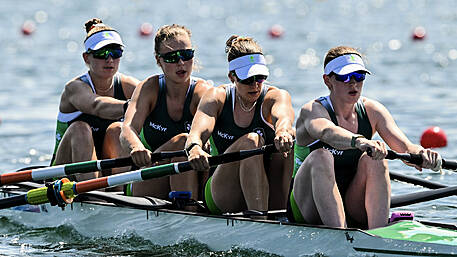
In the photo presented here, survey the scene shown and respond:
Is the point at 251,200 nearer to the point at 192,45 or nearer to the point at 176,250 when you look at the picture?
the point at 176,250

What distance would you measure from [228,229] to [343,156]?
3.40 ft

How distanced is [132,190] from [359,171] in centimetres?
223

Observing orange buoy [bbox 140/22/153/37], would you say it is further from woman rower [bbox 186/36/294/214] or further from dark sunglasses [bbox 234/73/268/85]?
dark sunglasses [bbox 234/73/268/85]

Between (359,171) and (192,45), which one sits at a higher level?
(192,45)

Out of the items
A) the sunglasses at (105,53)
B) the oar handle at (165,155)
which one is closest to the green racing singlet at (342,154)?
the oar handle at (165,155)

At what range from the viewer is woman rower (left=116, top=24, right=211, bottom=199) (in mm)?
7277

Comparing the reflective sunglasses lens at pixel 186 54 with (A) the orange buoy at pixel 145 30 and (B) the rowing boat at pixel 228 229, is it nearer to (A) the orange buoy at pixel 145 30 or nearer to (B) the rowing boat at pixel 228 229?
(B) the rowing boat at pixel 228 229

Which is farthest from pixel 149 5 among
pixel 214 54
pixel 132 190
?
pixel 132 190

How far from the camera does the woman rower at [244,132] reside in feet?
21.9

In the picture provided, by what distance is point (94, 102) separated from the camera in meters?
8.02

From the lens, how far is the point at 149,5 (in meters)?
33.6

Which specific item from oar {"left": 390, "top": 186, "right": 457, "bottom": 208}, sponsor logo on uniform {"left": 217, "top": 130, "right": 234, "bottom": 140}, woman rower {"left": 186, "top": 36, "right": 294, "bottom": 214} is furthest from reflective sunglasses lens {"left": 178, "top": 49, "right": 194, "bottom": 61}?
oar {"left": 390, "top": 186, "right": 457, "bottom": 208}

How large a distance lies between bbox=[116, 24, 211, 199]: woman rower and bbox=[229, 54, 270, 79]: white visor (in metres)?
0.63

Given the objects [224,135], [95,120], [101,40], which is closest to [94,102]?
[95,120]
